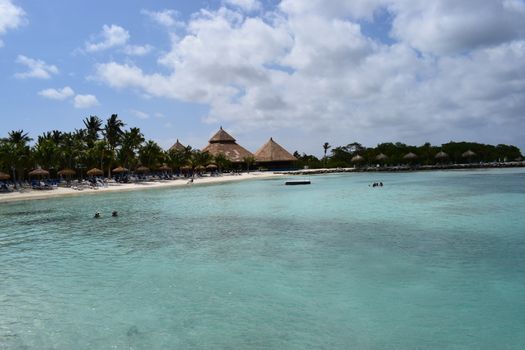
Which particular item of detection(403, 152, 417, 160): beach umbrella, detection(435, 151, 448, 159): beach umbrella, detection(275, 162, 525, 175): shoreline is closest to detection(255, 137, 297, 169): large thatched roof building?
detection(275, 162, 525, 175): shoreline

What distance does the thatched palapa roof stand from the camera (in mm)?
64125

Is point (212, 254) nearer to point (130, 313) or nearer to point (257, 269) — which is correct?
point (257, 269)

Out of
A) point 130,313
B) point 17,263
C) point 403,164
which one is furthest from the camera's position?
point 403,164

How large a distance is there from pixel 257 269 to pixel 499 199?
17.2 m

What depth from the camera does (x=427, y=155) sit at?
6850cm

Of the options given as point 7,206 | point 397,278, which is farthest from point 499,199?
point 7,206

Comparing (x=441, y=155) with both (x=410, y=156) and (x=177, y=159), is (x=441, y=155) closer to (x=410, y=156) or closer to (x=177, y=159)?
(x=410, y=156)

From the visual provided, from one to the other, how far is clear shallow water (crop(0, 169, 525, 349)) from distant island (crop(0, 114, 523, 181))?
23.2m

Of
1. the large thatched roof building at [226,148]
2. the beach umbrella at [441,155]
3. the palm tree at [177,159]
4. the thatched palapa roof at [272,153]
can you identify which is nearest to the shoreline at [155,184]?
the beach umbrella at [441,155]

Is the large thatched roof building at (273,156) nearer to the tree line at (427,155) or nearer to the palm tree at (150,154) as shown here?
the tree line at (427,155)

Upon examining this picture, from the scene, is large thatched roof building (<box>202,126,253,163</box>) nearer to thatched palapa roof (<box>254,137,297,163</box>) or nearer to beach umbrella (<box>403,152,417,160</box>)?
thatched palapa roof (<box>254,137,297,163</box>)

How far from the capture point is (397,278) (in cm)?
761

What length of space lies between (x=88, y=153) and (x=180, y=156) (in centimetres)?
1251

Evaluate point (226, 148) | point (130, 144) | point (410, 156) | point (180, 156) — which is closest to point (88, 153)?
point (130, 144)
